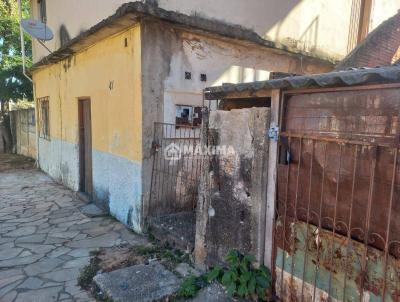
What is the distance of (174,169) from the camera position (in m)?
5.47

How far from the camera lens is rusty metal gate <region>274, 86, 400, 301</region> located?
2229 millimetres

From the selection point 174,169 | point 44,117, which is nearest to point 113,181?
point 174,169

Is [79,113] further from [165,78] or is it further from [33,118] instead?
[33,118]

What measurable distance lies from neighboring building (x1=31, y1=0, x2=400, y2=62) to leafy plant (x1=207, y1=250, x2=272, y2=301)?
4.00m

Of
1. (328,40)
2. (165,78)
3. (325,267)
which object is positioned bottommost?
(325,267)

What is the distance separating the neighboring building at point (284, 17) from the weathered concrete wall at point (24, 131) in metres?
4.81

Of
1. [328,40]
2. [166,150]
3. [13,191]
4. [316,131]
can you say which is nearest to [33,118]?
[13,191]

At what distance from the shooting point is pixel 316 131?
2686 mm

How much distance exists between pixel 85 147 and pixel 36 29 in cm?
330

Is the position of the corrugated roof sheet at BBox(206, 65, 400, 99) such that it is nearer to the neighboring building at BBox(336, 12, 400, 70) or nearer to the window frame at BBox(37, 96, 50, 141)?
the neighboring building at BBox(336, 12, 400, 70)

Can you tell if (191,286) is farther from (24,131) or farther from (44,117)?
(24,131)

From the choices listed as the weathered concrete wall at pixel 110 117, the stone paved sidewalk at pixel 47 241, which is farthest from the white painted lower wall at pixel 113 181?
the stone paved sidewalk at pixel 47 241

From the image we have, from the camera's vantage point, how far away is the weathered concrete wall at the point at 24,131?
1305 centimetres

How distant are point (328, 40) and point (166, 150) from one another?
5.38 metres
